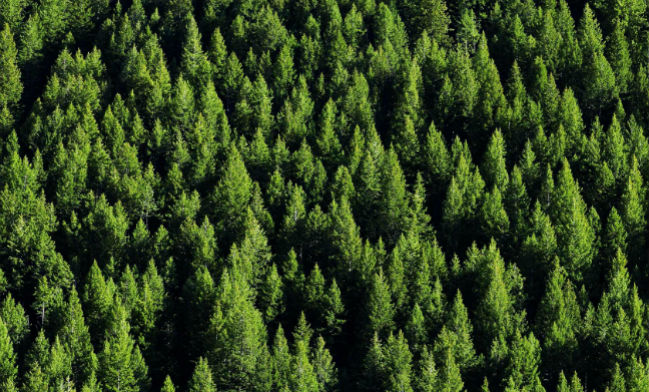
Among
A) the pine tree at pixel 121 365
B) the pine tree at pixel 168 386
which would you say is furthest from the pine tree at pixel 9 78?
the pine tree at pixel 168 386

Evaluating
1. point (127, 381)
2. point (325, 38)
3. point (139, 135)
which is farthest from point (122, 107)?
point (127, 381)

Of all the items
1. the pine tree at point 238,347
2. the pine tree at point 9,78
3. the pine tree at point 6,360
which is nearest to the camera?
the pine tree at point 6,360

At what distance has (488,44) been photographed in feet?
549

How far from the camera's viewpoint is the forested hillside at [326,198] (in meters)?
107

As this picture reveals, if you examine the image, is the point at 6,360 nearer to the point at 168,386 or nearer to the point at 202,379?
the point at 168,386

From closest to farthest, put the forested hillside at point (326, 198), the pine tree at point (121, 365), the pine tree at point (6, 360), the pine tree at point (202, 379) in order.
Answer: the pine tree at point (202, 379), the pine tree at point (6, 360), the pine tree at point (121, 365), the forested hillside at point (326, 198)

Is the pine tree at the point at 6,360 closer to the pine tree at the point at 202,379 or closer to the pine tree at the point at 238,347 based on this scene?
the pine tree at the point at 202,379

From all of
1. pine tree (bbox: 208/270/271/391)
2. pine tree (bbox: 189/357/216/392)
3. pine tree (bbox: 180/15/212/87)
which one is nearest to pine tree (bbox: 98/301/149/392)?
pine tree (bbox: 189/357/216/392)

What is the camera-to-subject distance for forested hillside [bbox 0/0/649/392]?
106688 mm

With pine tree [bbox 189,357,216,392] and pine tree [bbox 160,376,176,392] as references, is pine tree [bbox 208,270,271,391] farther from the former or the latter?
pine tree [bbox 160,376,176,392]

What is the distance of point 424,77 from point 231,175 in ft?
133

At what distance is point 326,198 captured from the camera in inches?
5103

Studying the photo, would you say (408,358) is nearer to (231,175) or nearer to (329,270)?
(329,270)

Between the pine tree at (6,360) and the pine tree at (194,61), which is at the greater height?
the pine tree at (194,61)
